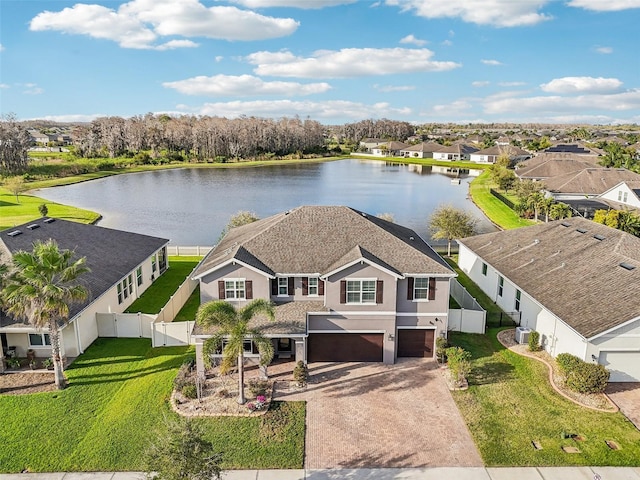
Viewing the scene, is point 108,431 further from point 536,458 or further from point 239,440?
point 536,458

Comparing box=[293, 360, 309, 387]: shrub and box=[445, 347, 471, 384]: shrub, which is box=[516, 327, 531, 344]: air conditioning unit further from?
box=[293, 360, 309, 387]: shrub

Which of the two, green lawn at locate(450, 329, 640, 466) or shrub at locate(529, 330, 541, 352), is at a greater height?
shrub at locate(529, 330, 541, 352)

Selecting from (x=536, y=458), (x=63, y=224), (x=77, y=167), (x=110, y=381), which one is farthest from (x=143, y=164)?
(x=536, y=458)

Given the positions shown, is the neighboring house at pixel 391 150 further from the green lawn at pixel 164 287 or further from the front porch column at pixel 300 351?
the front porch column at pixel 300 351

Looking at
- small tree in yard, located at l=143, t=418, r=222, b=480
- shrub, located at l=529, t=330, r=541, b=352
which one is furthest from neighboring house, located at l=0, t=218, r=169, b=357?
shrub, located at l=529, t=330, r=541, b=352

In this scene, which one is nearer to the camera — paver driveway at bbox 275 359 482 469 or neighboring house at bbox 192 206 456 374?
paver driveway at bbox 275 359 482 469

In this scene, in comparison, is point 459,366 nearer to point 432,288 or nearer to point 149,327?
point 432,288
